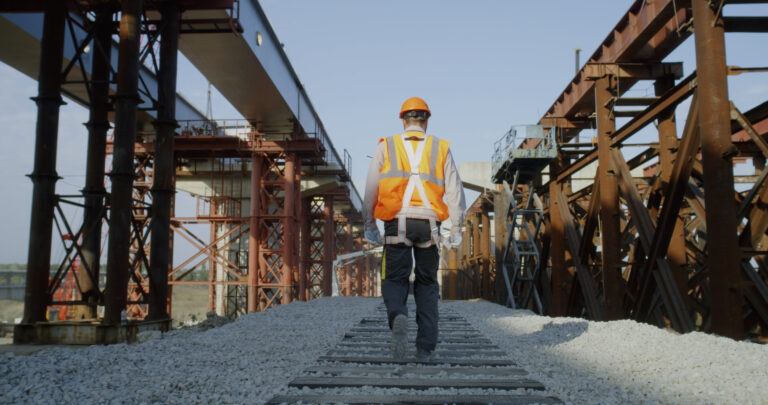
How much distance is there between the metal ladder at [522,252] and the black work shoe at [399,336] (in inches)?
412

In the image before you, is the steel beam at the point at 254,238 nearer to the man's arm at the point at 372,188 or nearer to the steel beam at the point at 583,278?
the steel beam at the point at 583,278

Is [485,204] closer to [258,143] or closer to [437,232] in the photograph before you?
[258,143]

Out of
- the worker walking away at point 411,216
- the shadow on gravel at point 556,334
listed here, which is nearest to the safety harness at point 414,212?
the worker walking away at point 411,216

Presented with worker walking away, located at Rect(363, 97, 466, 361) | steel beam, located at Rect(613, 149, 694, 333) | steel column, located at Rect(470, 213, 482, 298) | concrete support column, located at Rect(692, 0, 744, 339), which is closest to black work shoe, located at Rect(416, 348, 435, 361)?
worker walking away, located at Rect(363, 97, 466, 361)

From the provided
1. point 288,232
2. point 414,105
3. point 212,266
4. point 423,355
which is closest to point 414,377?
point 423,355

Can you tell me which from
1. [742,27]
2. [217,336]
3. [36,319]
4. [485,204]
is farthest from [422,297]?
[485,204]

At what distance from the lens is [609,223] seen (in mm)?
9172

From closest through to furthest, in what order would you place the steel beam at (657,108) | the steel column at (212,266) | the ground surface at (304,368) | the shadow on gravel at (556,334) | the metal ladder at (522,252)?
1. the ground surface at (304,368)
2. the shadow on gravel at (556,334)
3. the steel beam at (657,108)
4. the metal ladder at (522,252)
5. the steel column at (212,266)

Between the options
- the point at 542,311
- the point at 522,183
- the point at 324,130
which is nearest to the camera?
the point at 542,311

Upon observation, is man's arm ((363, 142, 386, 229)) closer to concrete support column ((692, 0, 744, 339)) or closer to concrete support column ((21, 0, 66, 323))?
concrete support column ((692, 0, 744, 339))

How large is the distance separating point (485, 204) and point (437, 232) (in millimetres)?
20548

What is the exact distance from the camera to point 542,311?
44.9ft

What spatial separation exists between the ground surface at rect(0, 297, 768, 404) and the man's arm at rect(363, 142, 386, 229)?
47.7 inches

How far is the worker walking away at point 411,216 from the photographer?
414cm
